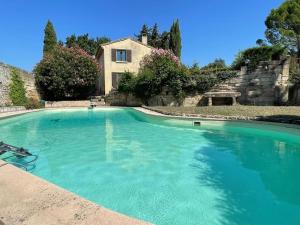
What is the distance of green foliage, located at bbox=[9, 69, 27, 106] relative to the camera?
57.0ft

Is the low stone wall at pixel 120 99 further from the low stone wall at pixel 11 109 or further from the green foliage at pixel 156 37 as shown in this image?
the green foliage at pixel 156 37

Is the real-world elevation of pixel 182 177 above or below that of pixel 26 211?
below

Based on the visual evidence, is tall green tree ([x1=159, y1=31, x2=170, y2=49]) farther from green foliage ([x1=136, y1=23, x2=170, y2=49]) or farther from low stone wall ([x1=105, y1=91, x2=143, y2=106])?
low stone wall ([x1=105, y1=91, x2=143, y2=106])

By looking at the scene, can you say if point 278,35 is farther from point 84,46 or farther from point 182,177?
point 84,46

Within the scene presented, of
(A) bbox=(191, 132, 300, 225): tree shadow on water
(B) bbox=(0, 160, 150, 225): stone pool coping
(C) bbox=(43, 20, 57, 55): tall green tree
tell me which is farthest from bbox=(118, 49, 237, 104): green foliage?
(C) bbox=(43, 20, 57, 55): tall green tree

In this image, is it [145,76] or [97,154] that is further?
[145,76]

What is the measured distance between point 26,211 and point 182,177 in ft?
9.76

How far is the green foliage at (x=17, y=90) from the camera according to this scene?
57.0 feet

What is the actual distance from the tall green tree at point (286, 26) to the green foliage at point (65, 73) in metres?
18.1

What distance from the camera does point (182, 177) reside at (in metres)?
4.35

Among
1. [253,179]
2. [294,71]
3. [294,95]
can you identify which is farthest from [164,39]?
[253,179]

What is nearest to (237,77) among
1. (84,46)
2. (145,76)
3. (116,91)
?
(145,76)

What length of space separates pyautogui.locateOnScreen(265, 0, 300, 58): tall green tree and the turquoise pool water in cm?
1751

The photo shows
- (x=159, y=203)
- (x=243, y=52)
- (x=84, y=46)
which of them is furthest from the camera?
(x=84, y=46)
